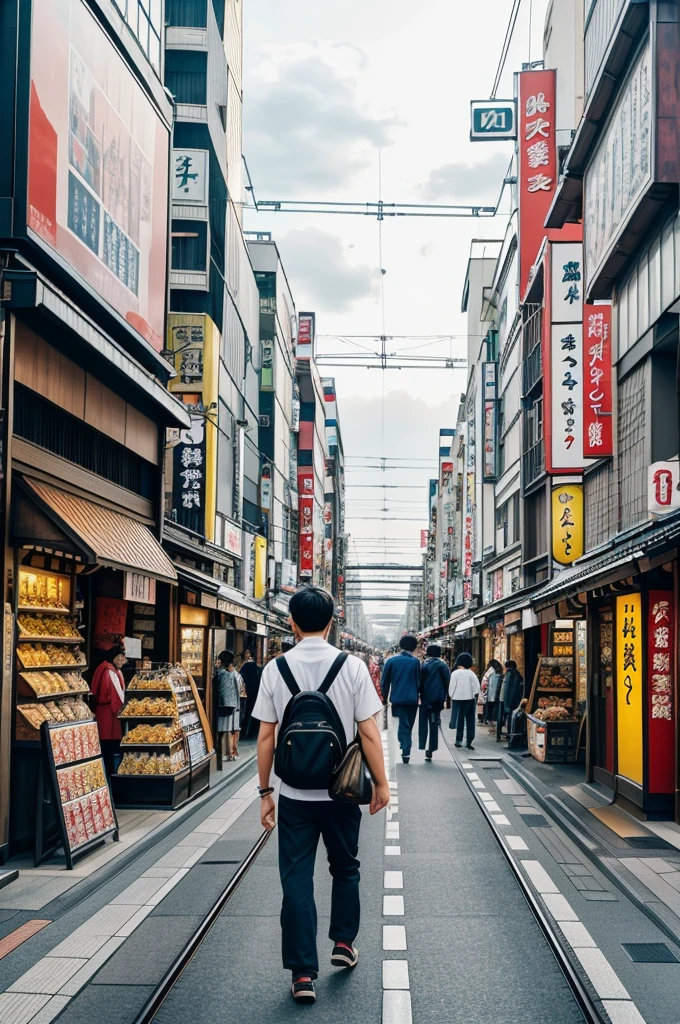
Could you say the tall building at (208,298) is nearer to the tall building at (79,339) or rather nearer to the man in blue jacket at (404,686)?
the man in blue jacket at (404,686)

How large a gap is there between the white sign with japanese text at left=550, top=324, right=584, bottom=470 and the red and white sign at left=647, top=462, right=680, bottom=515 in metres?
6.66

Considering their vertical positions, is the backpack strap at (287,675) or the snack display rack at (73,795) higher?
the backpack strap at (287,675)

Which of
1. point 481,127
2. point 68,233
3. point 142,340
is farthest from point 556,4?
point 68,233

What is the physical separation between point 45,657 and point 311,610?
6101mm

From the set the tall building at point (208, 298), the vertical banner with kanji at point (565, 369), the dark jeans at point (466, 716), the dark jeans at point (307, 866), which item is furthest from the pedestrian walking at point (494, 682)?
the dark jeans at point (307, 866)

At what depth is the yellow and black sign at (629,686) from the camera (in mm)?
12898

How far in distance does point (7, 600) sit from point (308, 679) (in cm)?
509

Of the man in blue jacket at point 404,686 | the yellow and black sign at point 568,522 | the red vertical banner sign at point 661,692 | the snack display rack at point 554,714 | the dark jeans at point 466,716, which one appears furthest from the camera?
the dark jeans at point 466,716

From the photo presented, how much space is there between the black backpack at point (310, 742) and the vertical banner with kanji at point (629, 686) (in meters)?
7.89

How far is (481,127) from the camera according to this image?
98.3 feet

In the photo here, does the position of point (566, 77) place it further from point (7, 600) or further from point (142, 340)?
point (7, 600)

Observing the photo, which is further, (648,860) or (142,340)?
(142,340)

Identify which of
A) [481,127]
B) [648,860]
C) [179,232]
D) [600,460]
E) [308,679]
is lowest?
[648,860]

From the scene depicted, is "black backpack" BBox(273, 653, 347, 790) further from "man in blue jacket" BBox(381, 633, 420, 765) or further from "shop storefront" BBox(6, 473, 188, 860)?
"man in blue jacket" BBox(381, 633, 420, 765)
